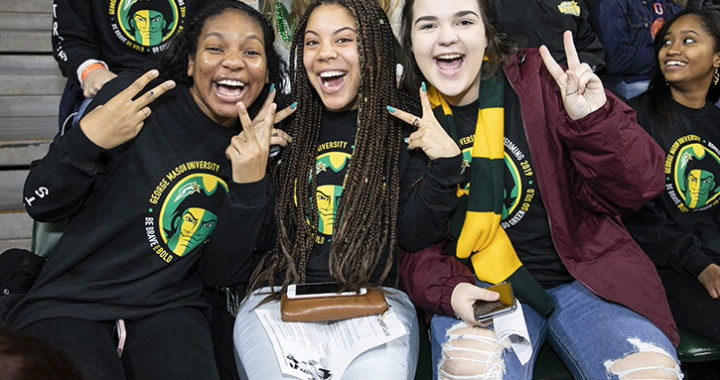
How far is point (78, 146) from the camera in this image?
150 cm

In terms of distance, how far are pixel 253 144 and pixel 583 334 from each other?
120 centimetres

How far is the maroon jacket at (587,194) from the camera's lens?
62.6 inches

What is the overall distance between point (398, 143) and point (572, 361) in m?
0.91

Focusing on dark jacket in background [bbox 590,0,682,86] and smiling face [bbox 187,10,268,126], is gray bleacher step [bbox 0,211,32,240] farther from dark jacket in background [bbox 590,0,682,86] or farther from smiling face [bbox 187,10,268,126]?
dark jacket in background [bbox 590,0,682,86]

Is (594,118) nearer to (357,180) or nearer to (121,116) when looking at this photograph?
(357,180)

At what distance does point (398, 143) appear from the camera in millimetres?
1849

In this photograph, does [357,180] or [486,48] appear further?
[486,48]

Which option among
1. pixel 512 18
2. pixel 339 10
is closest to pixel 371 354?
pixel 339 10

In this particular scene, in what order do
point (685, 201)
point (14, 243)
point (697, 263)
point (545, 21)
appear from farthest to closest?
1. point (14, 243)
2. point (545, 21)
3. point (685, 201)
4. point (697, 263)

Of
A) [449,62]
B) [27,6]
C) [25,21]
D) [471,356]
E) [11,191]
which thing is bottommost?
[471,356]

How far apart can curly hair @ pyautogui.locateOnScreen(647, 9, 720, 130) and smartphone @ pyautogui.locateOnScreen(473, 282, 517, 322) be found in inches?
49.2

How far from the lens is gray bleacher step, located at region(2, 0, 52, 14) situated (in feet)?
11.8

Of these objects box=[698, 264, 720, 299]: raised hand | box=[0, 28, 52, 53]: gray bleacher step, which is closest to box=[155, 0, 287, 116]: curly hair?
box=[698, 264, 720, 299]: raised hand

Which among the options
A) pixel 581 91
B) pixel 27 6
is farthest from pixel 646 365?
pixel 27 6
